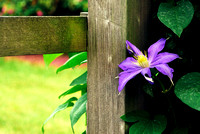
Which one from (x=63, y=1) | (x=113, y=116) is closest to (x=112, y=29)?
(x=113, y=116)

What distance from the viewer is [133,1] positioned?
1.02 metres

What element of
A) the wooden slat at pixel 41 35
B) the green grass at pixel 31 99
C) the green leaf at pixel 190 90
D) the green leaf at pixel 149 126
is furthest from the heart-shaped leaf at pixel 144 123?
the green grass at pixel 31 99

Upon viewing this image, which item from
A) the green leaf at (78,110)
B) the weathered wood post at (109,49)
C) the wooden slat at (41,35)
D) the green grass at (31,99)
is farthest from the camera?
the green grass at (31,99)

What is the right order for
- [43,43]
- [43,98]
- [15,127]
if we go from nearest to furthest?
[43,43]
[15,127]
[43,98]

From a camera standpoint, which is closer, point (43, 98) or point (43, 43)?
point (43, 43)

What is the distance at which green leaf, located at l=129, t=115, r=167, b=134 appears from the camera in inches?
38.8

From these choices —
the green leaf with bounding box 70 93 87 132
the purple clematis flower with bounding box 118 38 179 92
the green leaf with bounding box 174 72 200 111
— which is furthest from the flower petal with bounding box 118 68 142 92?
the green leaf with bounding box 70 93 87 132

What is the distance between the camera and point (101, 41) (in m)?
1.05

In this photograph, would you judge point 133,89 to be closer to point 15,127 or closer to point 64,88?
point 15,127

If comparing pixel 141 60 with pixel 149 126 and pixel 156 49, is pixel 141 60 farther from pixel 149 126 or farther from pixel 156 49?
pixel 149 126

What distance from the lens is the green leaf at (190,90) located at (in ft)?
2.96

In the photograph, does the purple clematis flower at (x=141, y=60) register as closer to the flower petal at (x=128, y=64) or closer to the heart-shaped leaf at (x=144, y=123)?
the flower petal at (x=128, y=64)

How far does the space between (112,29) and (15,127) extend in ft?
8.50

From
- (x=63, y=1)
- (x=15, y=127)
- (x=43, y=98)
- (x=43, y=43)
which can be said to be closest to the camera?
(x=43, y=43)
